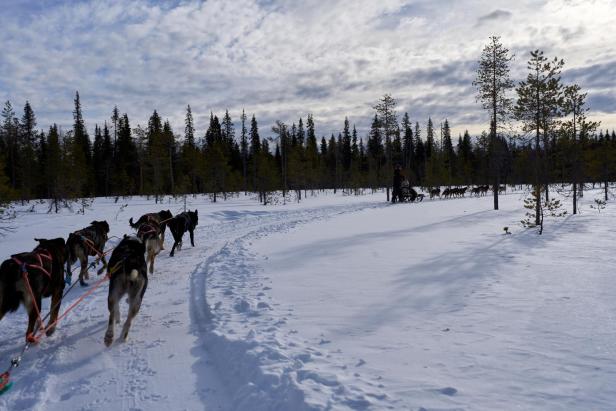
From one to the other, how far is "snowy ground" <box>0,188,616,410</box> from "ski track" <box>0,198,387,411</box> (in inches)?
0.7

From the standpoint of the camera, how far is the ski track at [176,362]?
320 cm

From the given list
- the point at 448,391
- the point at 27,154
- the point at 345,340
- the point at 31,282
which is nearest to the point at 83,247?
the point at 31,282

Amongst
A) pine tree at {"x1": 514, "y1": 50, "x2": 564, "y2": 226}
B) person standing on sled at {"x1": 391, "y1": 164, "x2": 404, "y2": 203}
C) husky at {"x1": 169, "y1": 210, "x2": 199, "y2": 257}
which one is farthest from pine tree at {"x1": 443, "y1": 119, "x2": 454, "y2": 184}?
husky at {"x1": 169, "y1": 210, "x2": 199, "y2": 257}

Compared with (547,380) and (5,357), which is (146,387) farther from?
(547,380)

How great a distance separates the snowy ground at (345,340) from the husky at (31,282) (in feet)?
1.39

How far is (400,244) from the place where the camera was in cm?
1077

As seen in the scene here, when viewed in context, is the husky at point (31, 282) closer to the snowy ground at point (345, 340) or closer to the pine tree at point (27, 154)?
the snowy ground at point (345, 340)

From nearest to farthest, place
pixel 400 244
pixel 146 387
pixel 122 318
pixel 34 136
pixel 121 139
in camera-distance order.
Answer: pixel 146 387 → pixel 122 318 → pixel 400 244 → pixel 34 136 → pixel 121 139

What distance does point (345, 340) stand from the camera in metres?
4.27

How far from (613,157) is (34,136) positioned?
5915 cm

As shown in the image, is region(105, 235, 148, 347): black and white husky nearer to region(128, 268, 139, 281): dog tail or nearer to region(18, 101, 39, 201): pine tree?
region(128, 268, 139, 281): dog tail

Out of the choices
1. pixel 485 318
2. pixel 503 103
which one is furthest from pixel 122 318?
pixel 503 103

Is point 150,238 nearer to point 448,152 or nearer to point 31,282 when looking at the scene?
point 31,282

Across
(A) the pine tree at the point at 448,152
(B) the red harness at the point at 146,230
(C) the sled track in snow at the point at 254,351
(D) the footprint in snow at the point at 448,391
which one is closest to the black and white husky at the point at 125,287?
(C) the sled track in snow at the point at 254,351
